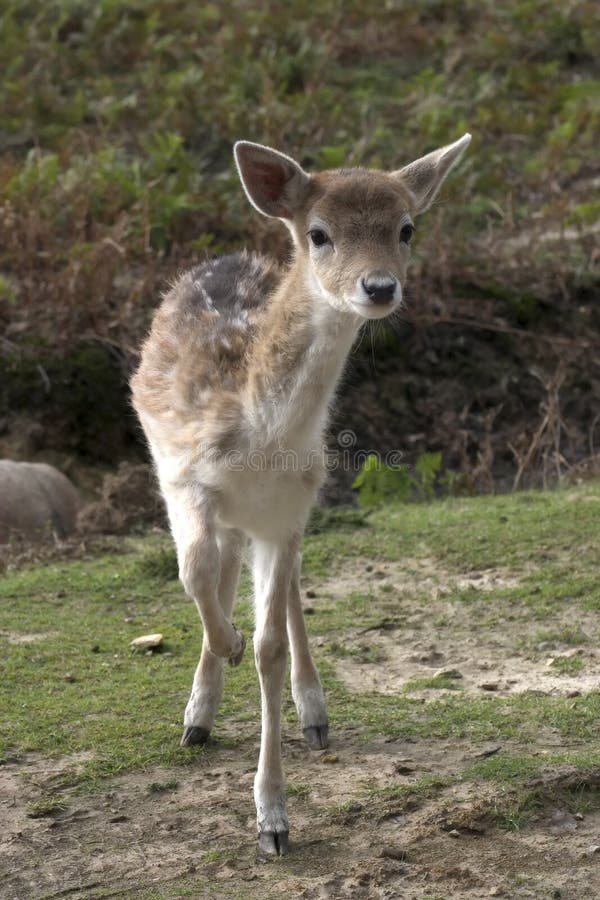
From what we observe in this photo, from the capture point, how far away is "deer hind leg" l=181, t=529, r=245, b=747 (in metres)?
5.79

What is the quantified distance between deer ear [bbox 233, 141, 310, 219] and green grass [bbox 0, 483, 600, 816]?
2.15 metres

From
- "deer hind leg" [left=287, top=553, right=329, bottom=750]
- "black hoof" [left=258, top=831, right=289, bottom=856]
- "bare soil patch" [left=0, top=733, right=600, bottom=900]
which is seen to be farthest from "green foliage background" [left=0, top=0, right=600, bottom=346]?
"black hoof" [left=258, top=831, right=289, bottom=856]

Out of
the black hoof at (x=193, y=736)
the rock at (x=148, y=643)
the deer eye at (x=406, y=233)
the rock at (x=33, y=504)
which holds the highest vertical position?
the deer eye at (x=406, y=233)

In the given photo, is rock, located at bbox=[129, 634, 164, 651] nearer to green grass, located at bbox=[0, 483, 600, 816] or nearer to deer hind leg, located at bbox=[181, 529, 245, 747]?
green grass, located at bbox=[0, 483, 600, 816]

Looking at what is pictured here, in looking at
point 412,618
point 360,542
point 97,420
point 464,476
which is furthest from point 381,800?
point 97,420

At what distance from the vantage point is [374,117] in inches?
551

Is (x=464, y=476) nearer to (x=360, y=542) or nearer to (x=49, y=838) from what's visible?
(x=360, y=542)

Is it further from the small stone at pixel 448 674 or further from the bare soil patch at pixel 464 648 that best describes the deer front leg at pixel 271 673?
the small stone at pixel 448 674

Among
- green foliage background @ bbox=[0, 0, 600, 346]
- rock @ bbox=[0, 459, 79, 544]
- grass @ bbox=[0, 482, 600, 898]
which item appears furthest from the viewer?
green foliage background @ bbox=[0, 0, 600, 346]

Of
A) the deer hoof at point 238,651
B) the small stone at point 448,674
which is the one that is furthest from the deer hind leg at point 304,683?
the small stone at point 448,674

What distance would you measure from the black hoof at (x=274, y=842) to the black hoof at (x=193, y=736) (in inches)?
35.1

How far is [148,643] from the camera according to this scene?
6855mm

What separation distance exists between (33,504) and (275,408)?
13.2 ft

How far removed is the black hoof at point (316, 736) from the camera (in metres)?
5.81
